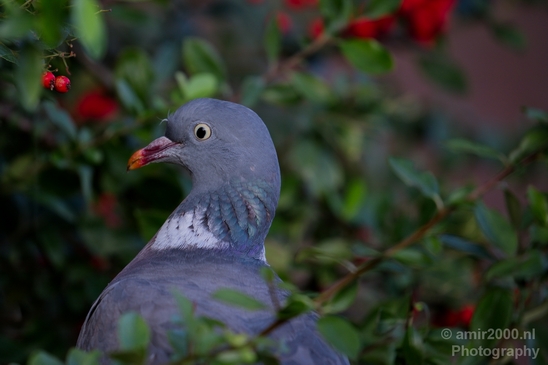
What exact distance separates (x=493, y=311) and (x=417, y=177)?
0.31 meters

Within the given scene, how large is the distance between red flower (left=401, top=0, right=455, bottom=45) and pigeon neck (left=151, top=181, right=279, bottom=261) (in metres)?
0.91

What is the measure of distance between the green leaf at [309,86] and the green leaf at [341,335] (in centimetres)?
103

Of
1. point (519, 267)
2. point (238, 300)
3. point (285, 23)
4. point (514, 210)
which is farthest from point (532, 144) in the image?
point (285, 23)

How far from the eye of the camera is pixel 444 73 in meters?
2.45

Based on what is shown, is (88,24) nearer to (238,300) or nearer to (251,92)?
(238,300)

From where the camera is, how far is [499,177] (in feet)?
5.01

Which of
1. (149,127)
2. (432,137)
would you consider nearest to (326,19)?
(149,127)

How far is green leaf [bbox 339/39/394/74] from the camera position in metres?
1.59

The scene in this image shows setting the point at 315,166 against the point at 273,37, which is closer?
the point at 273,37

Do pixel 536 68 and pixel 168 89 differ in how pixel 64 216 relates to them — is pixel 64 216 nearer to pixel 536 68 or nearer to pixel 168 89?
pixel 168 89

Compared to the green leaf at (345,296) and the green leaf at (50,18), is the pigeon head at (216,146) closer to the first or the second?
the green leaf at (345,296)

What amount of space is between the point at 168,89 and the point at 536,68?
254 cm

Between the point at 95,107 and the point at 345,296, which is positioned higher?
the point at 95,107

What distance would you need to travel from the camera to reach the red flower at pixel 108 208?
1.94 m
